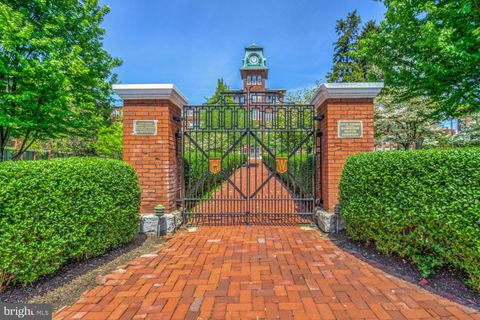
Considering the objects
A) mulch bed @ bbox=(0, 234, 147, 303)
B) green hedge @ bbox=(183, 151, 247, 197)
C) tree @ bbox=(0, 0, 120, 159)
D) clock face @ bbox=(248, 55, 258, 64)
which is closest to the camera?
mulch bed @ bbox=(0, 234, 147, 303)

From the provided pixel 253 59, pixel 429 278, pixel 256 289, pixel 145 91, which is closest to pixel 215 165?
pixel 145 91

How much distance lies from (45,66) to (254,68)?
4676 cm

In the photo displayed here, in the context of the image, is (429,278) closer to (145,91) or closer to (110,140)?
(145,91)

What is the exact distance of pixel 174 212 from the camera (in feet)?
15.4

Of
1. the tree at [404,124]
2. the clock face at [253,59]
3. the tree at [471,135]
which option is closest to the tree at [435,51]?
the tree at [404,124]

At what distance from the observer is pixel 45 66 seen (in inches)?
275

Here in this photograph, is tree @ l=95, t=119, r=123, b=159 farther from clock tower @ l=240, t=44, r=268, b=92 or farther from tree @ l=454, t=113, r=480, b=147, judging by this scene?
clock tower @ l=240, t=44, r=268, b=92

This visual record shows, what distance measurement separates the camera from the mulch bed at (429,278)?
2.39 m

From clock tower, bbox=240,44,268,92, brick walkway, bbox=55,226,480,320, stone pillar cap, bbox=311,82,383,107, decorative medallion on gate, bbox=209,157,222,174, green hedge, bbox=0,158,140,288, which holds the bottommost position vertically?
brick walkway, bbox=55,226,480,320

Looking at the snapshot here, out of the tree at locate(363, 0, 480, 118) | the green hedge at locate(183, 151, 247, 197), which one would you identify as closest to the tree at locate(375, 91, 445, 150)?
the tree at locate(363, 0, 480, 118)

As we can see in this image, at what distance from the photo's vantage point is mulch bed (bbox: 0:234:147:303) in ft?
8.02

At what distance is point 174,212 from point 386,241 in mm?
3615

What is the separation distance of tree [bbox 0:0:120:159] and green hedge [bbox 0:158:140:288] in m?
5.93

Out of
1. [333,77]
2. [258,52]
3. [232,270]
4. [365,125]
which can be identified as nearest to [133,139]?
[232,270]
